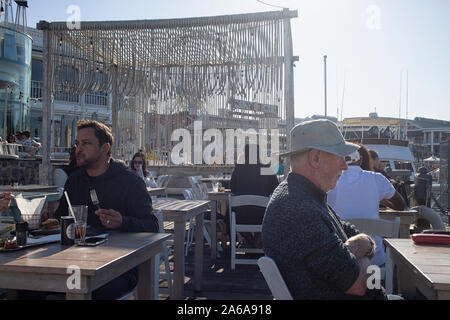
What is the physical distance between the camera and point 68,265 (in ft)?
5.43

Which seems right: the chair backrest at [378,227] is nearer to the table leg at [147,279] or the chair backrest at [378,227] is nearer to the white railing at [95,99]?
the table leg at [147,279]

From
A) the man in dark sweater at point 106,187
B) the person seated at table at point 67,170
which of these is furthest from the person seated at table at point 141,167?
the man in dark sweater at point 106,187

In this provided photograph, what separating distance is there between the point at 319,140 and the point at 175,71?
6.14m

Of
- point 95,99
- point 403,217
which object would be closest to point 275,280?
point 403,217

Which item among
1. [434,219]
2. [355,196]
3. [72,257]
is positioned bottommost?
[434,219]

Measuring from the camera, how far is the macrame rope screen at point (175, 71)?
6648 millimetres

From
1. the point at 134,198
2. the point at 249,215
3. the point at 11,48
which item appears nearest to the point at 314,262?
the point at 134,198

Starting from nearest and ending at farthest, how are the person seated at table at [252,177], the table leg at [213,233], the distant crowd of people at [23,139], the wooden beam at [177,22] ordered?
the person seated at table at [252,177] → the table leg at [213,233] → the wooden beam at [177,22] → the distant crowd of people at [23,139]

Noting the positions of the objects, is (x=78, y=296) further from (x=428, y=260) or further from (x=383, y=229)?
(x=383, y=229)

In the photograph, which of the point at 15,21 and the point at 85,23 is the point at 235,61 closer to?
the point at 85,23

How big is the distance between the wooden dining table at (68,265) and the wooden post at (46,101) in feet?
19.1

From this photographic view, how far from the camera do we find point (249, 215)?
5.19m

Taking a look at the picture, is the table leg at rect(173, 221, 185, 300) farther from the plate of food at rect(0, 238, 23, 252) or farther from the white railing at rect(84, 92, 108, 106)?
the white railing at rect(84, 92, 108, 106)

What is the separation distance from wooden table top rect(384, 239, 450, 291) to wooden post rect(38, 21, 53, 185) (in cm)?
649
